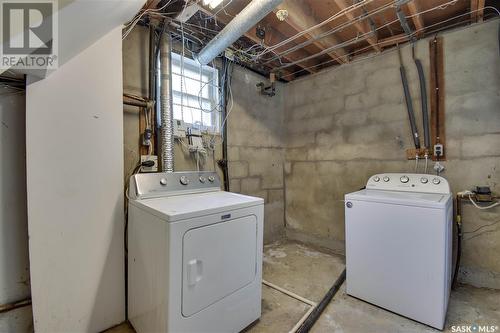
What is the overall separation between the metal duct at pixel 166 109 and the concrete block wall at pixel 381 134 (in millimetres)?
1836

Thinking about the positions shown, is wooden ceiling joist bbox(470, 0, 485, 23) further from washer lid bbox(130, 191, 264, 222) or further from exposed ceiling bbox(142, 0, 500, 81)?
washer lid bbox(130, 191, 264, 222)

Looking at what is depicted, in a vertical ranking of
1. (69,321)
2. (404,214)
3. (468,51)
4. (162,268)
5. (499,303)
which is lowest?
(499,303)

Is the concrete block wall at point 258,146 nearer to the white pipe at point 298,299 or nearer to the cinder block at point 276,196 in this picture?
the cinder block at point 276,196

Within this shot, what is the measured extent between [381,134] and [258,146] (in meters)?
1.39

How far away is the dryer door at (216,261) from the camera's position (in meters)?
1.21

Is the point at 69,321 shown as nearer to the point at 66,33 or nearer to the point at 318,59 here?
the point at 66,33

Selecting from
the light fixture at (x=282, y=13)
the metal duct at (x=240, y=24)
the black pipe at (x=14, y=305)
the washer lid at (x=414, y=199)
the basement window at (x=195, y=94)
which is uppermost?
the light fixture at (x=282, y=13)

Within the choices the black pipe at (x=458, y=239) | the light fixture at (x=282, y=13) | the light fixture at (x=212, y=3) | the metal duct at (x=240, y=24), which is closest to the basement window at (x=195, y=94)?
the metal duct at (x=240, y=24)

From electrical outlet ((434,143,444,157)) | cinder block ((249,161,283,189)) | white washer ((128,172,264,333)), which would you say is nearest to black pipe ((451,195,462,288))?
electrical outlet ((434,143,444,157))

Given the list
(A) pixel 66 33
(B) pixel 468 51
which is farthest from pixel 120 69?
(B) pixel 468 51

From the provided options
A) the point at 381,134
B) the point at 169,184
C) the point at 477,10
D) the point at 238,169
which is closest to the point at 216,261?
the point at 169,184

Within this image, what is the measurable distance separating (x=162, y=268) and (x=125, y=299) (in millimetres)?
738

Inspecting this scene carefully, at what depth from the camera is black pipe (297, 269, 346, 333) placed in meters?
1.51

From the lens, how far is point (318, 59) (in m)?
2.86
